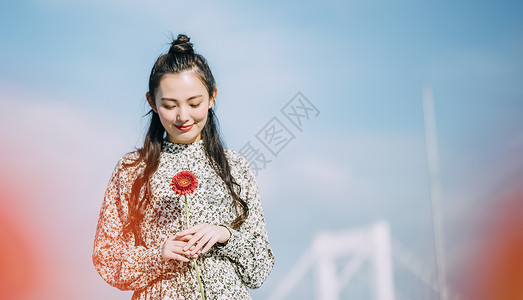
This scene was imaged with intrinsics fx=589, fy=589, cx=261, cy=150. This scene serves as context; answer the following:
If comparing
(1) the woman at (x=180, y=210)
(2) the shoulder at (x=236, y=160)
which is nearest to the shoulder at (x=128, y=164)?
(1) the woman at (x=180, y=210)

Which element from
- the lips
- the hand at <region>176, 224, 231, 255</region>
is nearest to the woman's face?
the lips

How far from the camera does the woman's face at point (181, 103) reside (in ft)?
4.64

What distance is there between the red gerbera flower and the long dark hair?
0.42ft

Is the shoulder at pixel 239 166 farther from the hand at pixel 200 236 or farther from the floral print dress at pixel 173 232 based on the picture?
the hand at pixel 200 236

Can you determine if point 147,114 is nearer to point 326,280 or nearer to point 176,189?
point 176,189

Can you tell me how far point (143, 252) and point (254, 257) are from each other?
26 cm

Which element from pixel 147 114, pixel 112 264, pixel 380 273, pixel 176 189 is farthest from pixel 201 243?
pixel 380 273

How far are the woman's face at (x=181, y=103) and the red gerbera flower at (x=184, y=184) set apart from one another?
0.16m

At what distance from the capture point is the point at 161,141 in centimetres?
152

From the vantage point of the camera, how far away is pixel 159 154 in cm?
149

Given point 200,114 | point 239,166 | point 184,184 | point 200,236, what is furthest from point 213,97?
point 200,236

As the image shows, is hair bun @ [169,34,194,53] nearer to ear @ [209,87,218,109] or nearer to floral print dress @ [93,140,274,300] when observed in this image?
ear @ [209,87,218,109]

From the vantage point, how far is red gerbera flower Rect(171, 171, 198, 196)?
Answer: 1.31 m

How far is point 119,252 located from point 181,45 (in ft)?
1.75
